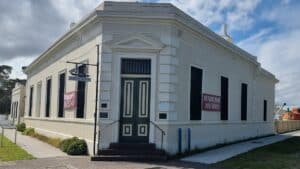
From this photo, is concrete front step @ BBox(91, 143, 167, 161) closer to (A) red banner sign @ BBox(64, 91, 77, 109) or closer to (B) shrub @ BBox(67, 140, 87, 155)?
(B) shrub @ BBox(67, 140, 87, 155)

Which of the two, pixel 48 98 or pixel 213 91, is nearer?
pixel 213 91

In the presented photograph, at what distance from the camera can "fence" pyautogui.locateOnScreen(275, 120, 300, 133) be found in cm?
3033

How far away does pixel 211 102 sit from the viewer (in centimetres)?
1667

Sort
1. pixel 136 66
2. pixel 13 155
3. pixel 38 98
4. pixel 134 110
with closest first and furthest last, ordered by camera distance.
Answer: pixel 13 155
pixel 134 110
pixel 136 66
pixel 38 98

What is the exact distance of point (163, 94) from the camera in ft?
43.4

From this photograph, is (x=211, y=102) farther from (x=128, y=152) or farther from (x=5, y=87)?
(x=5, y=87)

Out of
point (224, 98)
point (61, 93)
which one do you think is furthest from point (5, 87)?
point (224, 98)

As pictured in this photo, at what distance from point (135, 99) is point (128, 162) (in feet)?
8.00

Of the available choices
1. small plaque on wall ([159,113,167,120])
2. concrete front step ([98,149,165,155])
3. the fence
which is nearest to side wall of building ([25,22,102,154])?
concrete front step ([98,149,165,155])

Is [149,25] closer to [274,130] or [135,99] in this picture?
[135,99]

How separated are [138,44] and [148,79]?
→ 130 cm

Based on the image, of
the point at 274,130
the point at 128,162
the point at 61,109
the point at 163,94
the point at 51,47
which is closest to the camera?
the point at 128,162

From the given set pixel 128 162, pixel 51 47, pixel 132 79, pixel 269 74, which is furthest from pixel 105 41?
pixel 269 74

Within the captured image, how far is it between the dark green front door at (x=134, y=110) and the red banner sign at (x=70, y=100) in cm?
341
